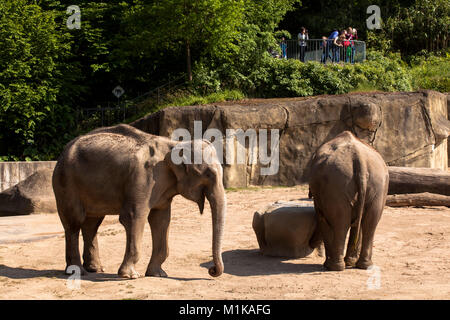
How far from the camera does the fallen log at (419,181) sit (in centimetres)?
1436

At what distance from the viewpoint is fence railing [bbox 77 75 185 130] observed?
25.4m

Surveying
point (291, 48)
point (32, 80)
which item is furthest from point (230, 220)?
point (291, 48)

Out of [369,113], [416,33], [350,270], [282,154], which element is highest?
[416,33]

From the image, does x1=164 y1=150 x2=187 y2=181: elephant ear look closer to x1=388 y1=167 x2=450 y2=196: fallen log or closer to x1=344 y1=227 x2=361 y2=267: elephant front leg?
x1=344 y1=227 x2=361 y2=267: elephant front leg

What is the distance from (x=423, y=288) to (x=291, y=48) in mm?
24325

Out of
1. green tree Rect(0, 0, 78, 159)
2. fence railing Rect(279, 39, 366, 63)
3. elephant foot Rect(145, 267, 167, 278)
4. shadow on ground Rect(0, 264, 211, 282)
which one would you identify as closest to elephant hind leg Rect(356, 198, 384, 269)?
shadow on ground Rect(0, 264, 211, 282)

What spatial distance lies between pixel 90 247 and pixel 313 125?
1039 centimetres

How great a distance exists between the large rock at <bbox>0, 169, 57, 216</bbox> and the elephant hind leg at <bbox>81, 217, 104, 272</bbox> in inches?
275

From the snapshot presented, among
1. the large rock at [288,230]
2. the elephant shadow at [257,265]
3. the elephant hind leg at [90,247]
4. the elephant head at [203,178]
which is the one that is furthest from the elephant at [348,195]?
the elephant hind leg at [90,247]

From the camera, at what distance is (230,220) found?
44.2ft

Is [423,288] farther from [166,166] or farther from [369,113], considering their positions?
[369,113]

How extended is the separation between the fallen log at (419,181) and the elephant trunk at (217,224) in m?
7.72

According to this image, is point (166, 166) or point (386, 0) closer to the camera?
point (166, 166)

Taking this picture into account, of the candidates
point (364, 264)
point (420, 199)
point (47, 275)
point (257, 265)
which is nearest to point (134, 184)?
point (47, 275)
